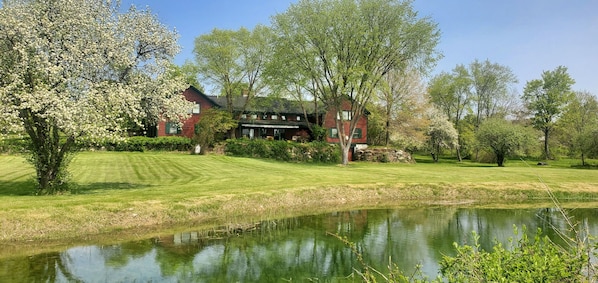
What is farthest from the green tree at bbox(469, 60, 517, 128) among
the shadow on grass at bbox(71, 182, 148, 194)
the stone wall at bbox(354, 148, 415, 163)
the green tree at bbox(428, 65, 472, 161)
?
the shadow on grass at bbox(71, 182, 148, 194)

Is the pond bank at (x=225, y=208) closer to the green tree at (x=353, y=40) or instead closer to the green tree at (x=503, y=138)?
the green tree at (x=353, y=40)

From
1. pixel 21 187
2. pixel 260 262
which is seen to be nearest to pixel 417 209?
pixel 260 262

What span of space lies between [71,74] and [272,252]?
11.6 meters

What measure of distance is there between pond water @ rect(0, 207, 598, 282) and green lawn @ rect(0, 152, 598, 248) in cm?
194

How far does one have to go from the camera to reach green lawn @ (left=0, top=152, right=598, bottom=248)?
14570mm

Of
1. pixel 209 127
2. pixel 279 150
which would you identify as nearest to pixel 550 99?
pixel 279 150

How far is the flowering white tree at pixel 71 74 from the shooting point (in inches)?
622

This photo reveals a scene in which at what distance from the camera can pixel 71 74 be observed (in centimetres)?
1689

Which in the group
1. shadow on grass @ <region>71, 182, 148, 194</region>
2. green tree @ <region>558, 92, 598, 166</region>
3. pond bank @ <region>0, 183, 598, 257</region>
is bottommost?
pond bank @ <region>0, 183, 598, 257</region>

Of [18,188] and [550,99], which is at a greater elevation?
[550,99]

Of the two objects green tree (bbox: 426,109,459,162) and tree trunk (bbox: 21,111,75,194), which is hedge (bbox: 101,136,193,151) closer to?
tree trunk (bbox: 21,111,75,194)

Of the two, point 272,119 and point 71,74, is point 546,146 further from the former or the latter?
point 71,74

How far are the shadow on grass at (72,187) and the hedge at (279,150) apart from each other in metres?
23.2

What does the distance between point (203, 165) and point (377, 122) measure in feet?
110
